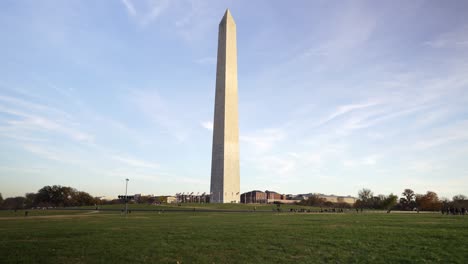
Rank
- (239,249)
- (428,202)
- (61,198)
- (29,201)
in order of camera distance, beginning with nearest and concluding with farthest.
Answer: (239,249)
(428,202)
(61,198)
(29,201)

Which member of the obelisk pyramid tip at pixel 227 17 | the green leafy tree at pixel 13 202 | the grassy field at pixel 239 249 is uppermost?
the obelisk pyramid tip at pixel 227 17

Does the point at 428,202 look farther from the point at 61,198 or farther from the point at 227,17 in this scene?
the point at 61,198

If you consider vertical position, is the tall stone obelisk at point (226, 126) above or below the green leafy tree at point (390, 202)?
above

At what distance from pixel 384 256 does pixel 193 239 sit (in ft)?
25.2

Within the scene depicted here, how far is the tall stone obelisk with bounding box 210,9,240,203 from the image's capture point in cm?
7450

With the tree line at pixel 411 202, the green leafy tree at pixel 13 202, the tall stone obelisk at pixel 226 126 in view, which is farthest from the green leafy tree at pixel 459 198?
the green leafy tree at pixel 13 202

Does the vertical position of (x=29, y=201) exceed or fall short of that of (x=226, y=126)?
it falls short

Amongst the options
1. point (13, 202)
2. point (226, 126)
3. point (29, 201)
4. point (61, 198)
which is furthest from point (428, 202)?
point (13, 202)

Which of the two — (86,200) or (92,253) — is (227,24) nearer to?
(86,200)

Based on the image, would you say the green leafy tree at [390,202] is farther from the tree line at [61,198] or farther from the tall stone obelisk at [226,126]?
the tree line at [61,198]

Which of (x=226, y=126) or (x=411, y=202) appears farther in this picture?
(x=411, y=202)

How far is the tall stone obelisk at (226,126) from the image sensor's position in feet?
244

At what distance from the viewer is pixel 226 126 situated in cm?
7450

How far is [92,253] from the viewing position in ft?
40.0
